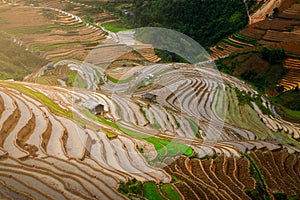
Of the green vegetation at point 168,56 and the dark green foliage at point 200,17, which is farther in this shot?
the dark green foliage at point 200,17

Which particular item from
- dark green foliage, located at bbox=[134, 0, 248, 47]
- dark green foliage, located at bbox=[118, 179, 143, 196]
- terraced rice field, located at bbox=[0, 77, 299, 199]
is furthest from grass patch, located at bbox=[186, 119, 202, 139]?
dark green foliage, located at bbox=[134, 0, 248, 47]

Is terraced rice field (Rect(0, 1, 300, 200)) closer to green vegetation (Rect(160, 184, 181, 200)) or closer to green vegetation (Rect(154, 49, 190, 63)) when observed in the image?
green vegetation (Rect(160, 184, 181, 200))

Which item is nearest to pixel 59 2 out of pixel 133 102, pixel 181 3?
pixel 181 3

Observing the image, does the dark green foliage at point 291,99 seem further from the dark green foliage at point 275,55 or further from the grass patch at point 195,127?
the grass patch at point 195,127

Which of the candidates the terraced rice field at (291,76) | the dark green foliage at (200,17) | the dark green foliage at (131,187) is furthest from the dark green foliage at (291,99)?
the dark green foliage at (131,187)

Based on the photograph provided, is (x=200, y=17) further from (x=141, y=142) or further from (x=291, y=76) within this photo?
(x=141, y=142)
